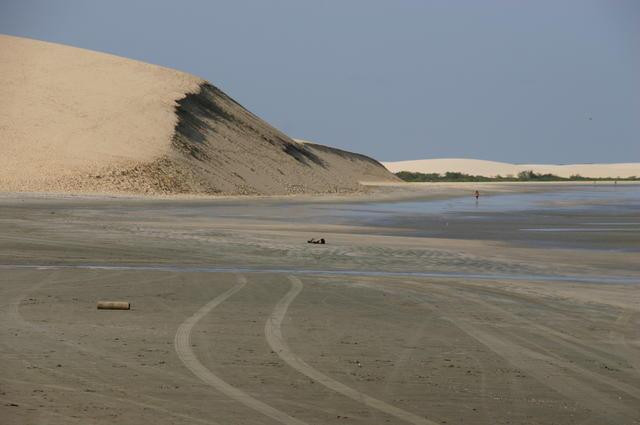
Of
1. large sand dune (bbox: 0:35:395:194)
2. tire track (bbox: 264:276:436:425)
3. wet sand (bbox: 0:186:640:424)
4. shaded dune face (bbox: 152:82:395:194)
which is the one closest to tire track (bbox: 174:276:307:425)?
wet sand (bbox: 0:186:640:424)

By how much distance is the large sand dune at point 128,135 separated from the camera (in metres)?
68.9

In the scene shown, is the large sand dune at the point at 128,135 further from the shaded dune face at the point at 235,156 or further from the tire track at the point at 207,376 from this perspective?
the tire track at the point at 207,376

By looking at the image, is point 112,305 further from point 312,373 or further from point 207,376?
point 312,373

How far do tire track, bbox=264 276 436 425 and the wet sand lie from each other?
27mm

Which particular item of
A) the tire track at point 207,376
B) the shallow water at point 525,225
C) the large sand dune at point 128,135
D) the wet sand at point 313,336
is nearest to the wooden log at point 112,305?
the wet sand at point 313,336

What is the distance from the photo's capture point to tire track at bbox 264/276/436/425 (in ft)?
25.1

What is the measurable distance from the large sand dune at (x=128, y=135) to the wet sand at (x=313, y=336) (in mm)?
45132

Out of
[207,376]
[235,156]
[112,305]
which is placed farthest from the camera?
[235,156]

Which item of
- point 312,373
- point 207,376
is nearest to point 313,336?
point 312,373

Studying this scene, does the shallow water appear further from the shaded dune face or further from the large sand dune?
the shaded dune face

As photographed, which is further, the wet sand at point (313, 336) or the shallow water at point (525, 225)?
the shallow water at point (525, 225)

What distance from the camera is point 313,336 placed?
11.0 m

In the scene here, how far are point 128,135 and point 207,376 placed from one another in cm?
7193

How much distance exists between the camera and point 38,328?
36.3ft
